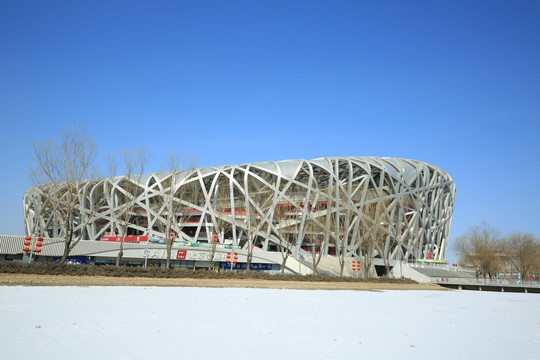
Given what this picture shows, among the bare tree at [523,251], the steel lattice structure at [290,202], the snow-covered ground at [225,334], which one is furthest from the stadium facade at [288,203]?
the snow-covered ground at [225,334]

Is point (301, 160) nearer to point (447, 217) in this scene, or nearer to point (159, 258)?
point (159, 258)

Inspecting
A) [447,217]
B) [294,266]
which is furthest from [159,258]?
[447,217]

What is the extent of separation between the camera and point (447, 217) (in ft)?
252

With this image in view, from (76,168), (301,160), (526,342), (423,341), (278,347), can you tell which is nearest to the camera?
(278,347)

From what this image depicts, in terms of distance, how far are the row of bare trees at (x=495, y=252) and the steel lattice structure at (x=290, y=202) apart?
683 cm

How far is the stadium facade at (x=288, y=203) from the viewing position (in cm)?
5762

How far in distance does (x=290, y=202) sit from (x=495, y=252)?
3861 cm

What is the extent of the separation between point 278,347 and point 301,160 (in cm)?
5809

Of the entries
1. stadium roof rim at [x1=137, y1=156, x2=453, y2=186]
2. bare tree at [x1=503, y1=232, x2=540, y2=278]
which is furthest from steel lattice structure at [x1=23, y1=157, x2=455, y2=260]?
bare tree at [x1=503, y1=232, x2=540, y2=278]

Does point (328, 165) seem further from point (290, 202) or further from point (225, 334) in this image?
point (225, 334)

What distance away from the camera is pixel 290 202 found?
5784 centimetres

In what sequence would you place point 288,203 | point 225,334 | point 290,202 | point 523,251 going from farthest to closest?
point 523,251
point 288,203
point 290,202
point 225,334

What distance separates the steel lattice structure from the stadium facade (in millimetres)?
163

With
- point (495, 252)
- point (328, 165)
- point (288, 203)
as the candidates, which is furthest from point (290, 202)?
point (495, 252)
